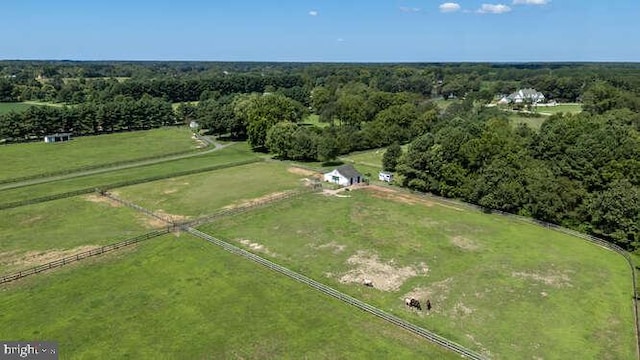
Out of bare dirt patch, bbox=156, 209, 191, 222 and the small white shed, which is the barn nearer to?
bare dirt patch, bbox=156, 209, 191, 222

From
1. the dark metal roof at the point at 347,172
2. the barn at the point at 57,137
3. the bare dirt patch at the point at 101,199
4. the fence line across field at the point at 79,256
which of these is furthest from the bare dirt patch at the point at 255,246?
the barn at the point at 57,137

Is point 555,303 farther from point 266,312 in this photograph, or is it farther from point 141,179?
point 141,179

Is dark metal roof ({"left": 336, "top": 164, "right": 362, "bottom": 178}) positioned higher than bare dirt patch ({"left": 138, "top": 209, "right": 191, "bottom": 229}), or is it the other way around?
dark metal roof ({"left": 336, "top": 164, "right": 362, "bottom": 178})

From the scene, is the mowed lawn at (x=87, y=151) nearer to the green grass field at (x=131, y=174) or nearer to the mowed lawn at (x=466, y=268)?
the green grass field at (x=131, y=174)

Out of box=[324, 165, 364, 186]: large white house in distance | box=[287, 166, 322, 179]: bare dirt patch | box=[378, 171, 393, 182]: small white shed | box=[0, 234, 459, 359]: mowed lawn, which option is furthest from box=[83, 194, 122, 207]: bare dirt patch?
box=[378, 171, 393, 182]: small white shed

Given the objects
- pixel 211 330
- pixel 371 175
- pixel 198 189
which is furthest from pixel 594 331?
pixel 198 189
